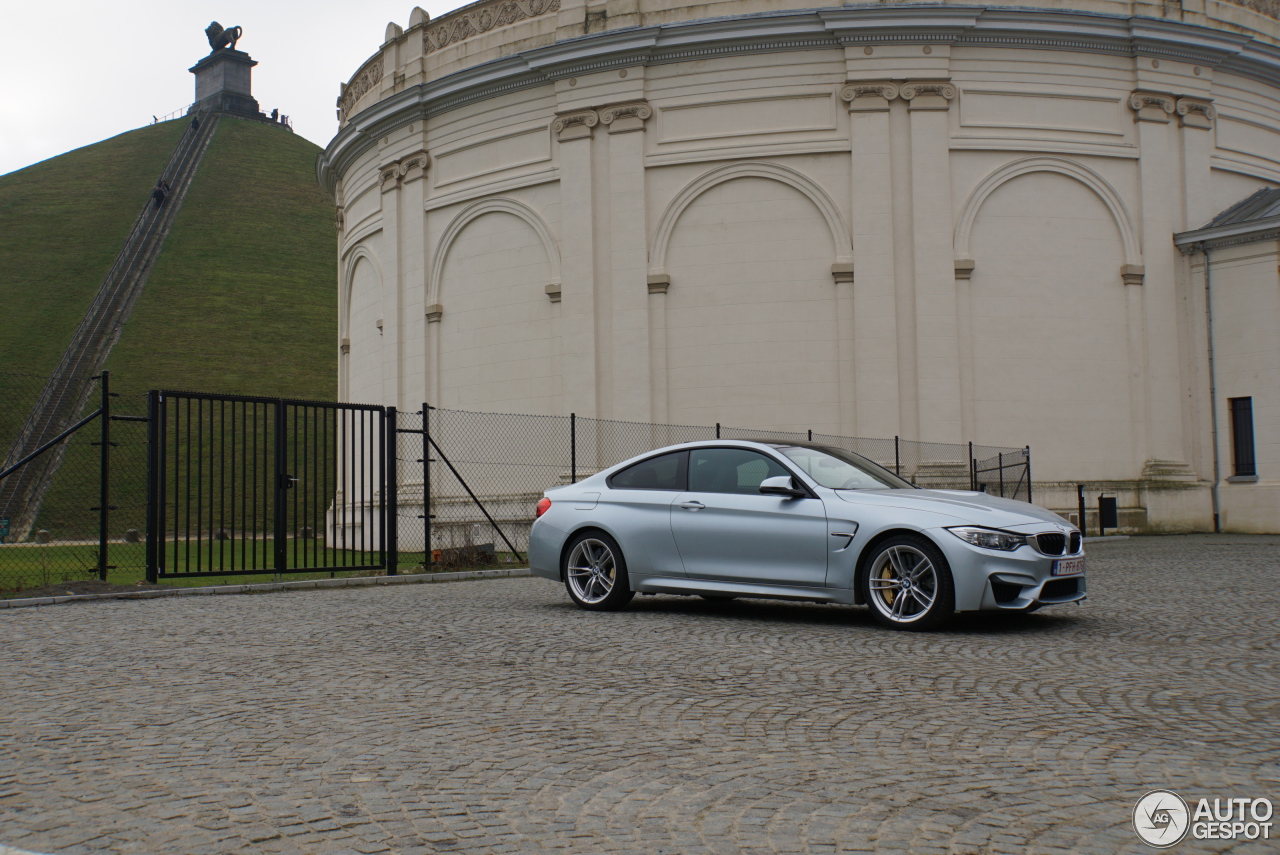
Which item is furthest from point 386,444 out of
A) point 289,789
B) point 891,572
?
point 289,789

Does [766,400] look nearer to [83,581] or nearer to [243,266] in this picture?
[83,581]

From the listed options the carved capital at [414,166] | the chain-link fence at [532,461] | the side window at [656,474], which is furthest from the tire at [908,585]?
the carved capital at [414,166]

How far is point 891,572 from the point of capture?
28.7 ft

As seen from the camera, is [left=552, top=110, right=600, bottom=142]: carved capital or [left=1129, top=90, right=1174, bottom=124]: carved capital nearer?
[left=1129, top=90, right=1174, bottom=124]: carved capital

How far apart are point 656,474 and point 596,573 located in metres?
1.04

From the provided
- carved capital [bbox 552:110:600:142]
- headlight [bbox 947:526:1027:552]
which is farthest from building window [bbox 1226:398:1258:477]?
headlight [bbox 947:526:1027:552]

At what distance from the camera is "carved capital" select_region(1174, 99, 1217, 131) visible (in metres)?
24.3

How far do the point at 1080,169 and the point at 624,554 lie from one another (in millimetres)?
17867

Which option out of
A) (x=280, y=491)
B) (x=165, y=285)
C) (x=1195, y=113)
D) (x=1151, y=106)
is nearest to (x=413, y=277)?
(x=280, y=491)

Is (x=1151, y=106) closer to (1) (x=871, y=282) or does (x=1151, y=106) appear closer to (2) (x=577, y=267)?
(1) (x=871, y=282)

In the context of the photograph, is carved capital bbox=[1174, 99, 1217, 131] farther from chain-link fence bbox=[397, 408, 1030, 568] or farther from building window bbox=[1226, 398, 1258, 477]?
chain-link fence bbox=[397, 408, 1030, 568]

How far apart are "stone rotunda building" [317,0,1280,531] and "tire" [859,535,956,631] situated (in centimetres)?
1414

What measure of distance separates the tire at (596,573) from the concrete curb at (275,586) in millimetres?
3126

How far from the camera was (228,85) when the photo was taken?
101 metres
